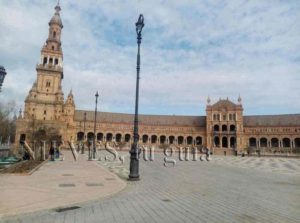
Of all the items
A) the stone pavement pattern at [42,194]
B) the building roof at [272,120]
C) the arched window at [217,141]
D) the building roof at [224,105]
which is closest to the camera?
the stone pavement pattern at [42,194]

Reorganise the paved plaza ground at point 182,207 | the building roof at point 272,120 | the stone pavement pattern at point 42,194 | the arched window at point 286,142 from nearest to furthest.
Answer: the paved plaza ground at point 182,207 → the stone pavement pattern at point 42,194 → the arched window at point 286,142 → the building roof at point 272,120

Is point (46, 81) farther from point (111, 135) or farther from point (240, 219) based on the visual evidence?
point (240, 219)

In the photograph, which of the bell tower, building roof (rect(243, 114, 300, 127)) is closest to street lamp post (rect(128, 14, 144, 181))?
the bell tower

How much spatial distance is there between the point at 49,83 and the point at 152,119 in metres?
48.5

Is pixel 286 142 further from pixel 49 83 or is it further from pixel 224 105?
pixel 49 83

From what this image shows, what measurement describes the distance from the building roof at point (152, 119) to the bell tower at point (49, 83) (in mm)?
19913

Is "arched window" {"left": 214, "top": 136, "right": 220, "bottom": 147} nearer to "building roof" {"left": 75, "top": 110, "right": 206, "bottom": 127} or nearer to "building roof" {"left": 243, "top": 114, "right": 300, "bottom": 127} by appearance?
"building roof" {"left": 75, "top": 110, "right": 206, "bottom": 127}

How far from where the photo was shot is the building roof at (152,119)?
→ 111m

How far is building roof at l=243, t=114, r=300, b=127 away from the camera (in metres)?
105

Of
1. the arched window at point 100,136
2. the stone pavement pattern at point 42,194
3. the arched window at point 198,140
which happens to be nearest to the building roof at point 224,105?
the arched window at point 198,140

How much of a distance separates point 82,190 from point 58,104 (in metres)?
82.6

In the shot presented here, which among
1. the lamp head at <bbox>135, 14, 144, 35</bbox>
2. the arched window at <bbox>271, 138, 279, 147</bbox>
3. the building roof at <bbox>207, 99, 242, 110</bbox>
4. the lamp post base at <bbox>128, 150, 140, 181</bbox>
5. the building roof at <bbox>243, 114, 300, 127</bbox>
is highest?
the building roof at <bbox>207, 99, 242, 110</bbox>

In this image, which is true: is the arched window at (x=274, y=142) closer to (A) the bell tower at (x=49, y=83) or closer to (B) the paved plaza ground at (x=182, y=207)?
(A) the bell tower at (x=49, y=83)

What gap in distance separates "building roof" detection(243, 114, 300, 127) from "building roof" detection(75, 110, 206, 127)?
63.4ft
